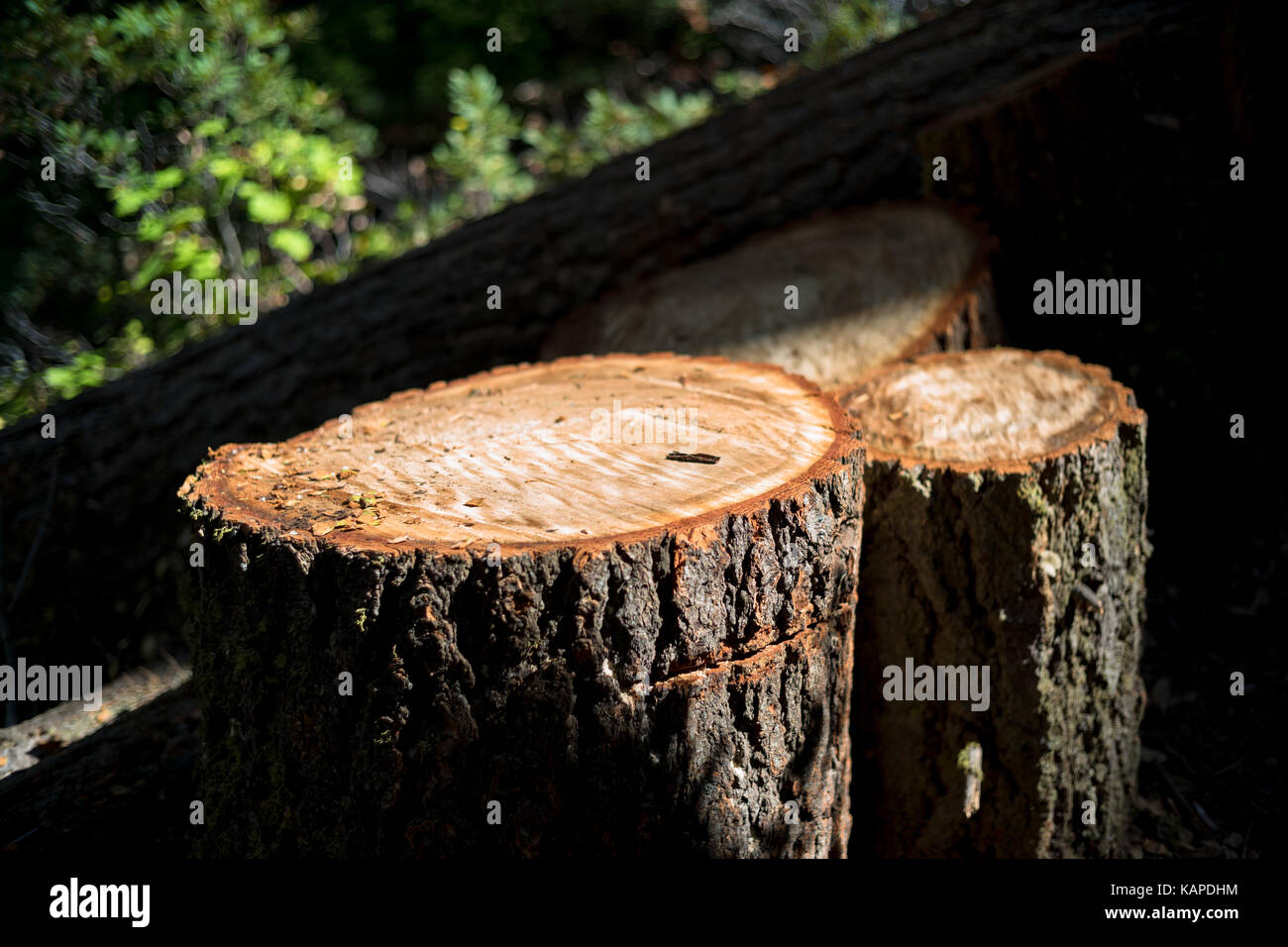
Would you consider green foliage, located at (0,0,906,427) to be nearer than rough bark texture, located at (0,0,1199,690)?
No

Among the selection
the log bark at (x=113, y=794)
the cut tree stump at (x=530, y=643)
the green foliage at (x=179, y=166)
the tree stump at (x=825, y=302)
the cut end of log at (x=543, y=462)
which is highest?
the green foliage at (x=179, y=166)

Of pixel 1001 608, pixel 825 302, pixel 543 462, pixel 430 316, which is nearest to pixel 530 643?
pixel 543 462

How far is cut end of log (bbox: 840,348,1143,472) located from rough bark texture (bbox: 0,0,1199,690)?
1185mm

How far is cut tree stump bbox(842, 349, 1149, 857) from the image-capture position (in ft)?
6.05

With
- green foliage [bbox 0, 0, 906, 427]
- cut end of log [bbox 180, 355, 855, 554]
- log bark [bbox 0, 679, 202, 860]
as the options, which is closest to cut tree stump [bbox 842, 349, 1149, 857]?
cut end of log [bbox 180, 355, 855, 554]

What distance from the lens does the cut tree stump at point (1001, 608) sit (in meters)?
1.84

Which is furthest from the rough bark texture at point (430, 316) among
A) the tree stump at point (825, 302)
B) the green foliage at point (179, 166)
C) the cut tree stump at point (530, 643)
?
the cut tree stump at point (530, 643)

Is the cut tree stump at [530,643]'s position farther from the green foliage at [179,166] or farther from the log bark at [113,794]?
the green foliage at [179,166]

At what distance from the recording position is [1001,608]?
188 centimetres

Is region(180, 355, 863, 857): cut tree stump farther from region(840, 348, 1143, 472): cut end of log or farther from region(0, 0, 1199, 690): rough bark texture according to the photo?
region(0, 0, 1199, 690): rough bark texture

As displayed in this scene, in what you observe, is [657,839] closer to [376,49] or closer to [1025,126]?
[1025,126]

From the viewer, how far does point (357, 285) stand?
335 centimetres

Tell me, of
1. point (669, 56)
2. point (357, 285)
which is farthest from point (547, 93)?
point (357, 285)

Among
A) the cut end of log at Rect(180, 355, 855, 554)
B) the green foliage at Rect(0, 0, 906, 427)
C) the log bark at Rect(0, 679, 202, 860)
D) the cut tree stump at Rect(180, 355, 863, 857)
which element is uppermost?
the green foliage at Rect(0, 0, 906, 427)
